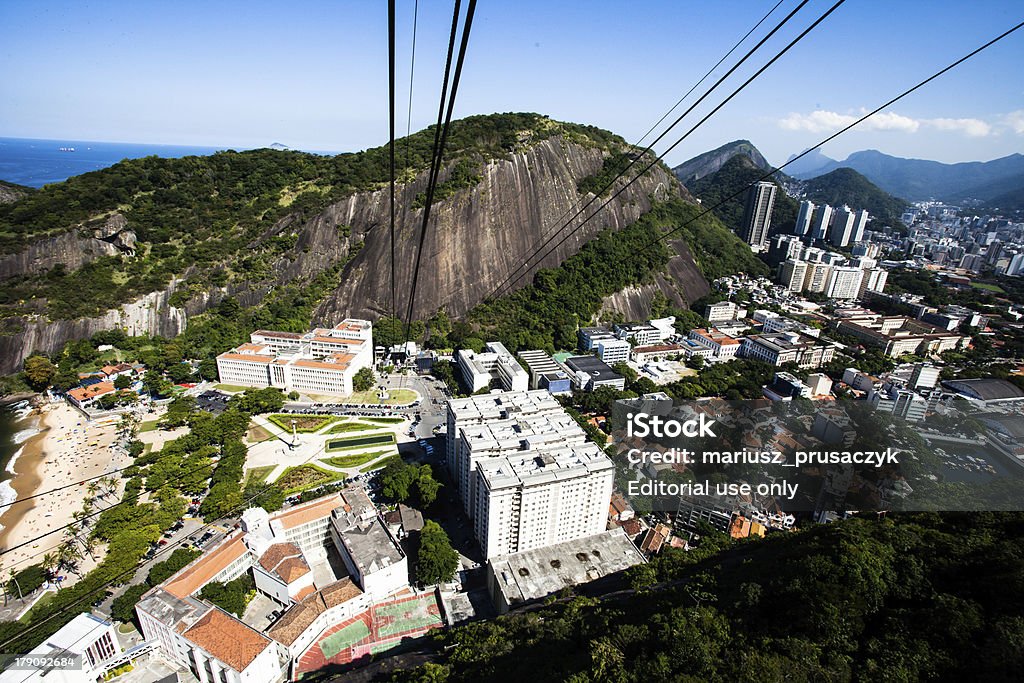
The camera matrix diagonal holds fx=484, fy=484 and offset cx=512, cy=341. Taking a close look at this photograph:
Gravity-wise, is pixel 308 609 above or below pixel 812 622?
below

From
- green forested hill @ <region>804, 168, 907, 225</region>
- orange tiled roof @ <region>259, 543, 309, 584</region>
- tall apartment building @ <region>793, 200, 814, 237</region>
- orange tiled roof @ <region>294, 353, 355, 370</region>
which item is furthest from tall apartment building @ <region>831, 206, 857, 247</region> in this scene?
orange tiled roof @ <region>259, 543, 309, 584</region>

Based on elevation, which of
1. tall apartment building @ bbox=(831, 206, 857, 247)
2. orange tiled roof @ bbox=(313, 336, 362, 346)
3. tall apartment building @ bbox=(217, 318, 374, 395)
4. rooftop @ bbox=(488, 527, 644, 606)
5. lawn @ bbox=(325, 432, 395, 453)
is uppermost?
tall apartment building @ bbox=(831, 206, 857, 247)

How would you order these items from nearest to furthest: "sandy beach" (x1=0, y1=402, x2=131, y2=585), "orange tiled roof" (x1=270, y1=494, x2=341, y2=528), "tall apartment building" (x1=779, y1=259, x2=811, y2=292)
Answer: "orange tiled roof" (x1=270, y1=494, x2=341, y2=528) < "sandy beach" (x1=0, y1=402, x2=131, y2=585) < "tall apartment building" (x1=779, y1=259, x2=811, y2=292)

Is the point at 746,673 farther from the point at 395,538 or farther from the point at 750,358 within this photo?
the point at 750,358

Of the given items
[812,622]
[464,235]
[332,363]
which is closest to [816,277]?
[464,235]

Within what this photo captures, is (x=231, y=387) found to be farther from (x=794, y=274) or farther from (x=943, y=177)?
(x=943, y=177)

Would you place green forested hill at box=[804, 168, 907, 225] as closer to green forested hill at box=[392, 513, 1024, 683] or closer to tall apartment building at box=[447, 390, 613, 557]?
tall apartment building at box=[447, 390, 613, 557]
